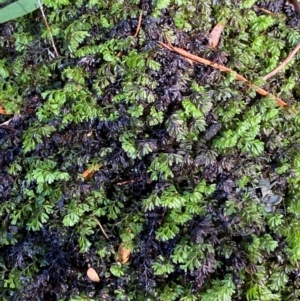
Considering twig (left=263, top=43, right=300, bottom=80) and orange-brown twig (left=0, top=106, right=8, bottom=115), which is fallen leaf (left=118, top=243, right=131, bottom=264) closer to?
orange-brown twig (left=0, top=106, right=8, bottom=115)

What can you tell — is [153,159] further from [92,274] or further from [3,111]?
[3,111]

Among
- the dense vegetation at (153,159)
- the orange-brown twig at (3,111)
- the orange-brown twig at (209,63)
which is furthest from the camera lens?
the orange-brown twig at (3,111)

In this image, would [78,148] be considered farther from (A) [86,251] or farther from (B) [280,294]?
(B) [280,294]

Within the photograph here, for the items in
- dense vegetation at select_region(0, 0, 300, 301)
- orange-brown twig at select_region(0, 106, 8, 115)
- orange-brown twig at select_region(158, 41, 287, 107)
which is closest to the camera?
dense vegetation at select_region(0, 0, 300, 301)

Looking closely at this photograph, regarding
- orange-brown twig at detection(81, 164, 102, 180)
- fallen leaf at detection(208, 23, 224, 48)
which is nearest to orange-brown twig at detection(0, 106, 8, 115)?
orange-brown twig at detection(81, 164, 102, 180)

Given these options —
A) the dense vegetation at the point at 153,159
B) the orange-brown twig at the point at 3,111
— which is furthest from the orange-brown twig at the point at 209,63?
the orange-brown twig at the point at 3,111

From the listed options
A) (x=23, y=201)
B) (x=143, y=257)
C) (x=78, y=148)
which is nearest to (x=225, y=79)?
(x=78, y=148)

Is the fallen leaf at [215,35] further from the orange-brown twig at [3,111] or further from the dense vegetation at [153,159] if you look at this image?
the orange-brown twig at [3,111]
